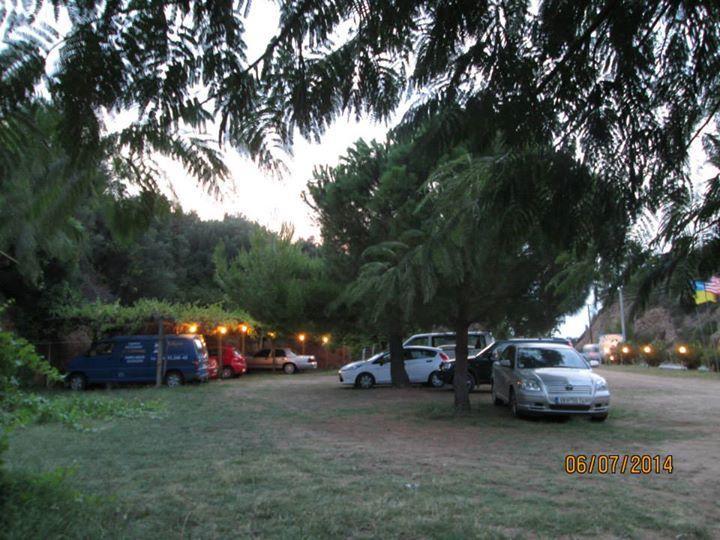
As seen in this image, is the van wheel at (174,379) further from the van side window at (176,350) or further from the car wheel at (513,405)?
the car wheel at (513,405)

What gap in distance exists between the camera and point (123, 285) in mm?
33594

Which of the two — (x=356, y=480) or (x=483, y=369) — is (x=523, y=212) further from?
(x=483, y=369)

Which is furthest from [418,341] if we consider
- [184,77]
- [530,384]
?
[184,77]

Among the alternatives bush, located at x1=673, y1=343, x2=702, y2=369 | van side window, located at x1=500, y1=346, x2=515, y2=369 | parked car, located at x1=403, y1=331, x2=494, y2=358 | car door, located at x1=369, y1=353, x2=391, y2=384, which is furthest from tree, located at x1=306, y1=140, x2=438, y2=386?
bush, located at x1=673, y1=343, x2=702, y2=369

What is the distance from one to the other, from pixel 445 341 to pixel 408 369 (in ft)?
15.9

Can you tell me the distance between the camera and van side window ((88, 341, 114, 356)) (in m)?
21.8

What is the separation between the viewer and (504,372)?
13805 mm

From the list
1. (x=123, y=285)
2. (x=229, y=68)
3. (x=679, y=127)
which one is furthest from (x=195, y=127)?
(x=123, y=285)

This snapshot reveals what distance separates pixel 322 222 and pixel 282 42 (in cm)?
1446

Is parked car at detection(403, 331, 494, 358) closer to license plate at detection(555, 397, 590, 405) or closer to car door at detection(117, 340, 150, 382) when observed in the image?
car door at detection(117, 340, 150, 382)

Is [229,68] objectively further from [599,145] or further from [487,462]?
[487,462]

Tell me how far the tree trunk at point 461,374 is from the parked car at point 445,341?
979 cm
